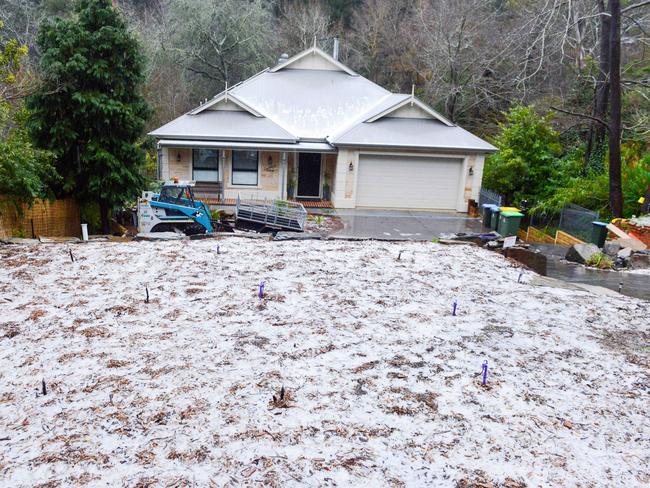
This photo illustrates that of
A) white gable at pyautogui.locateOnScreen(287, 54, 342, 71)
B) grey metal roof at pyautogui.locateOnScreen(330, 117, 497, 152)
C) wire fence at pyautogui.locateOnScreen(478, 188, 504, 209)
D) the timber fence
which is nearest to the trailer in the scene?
the timber fence

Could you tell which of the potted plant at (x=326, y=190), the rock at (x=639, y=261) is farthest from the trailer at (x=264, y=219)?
the rock at (x=639, y=261)

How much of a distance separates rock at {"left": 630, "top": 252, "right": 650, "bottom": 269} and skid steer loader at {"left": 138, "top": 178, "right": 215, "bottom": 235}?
464 inches

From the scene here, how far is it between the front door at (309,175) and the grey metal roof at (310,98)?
3.67ft

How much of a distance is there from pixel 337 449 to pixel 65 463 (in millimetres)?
2558

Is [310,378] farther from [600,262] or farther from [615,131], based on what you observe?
[615,131]

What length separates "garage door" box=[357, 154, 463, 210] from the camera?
77.0 ft

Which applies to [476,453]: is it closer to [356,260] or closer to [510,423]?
[510,423]

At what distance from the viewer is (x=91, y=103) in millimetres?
16172

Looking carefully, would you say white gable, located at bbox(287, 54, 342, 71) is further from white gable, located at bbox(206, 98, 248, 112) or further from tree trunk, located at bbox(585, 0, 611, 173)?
tree trunk, located at bbox(585, 0, 611, 173)

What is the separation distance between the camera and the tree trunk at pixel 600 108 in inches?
857

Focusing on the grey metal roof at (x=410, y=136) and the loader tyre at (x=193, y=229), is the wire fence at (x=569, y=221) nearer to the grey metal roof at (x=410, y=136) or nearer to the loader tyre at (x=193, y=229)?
the grey metal roof at (x=410, y=136)

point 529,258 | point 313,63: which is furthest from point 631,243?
point 313,63

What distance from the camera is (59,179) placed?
16.5 m

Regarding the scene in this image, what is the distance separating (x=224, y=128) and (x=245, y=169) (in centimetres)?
190
